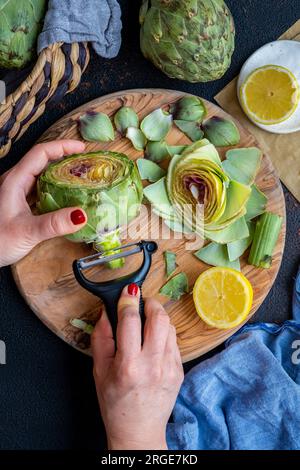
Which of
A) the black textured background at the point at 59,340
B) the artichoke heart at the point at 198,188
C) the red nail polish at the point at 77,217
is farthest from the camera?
the black textured background at the point at 59,340

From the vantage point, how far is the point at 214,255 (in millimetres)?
1249

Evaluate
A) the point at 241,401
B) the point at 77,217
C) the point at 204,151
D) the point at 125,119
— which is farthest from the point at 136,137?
the point at 241,401

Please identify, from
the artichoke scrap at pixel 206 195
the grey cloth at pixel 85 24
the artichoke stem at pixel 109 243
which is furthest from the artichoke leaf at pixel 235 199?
the grey cloth at pixel 85 24

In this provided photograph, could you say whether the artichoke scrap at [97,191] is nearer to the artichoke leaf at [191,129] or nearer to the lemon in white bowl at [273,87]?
the artichoke leaf at [191,129]

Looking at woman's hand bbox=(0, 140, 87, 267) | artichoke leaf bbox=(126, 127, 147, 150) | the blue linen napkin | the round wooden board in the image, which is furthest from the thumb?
the blue linen napkin

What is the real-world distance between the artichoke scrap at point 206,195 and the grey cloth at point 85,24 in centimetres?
Answer: 29

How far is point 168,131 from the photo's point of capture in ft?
4.17

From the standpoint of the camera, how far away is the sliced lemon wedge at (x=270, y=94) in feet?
4.17

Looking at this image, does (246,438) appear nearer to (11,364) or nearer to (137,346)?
(137,346)

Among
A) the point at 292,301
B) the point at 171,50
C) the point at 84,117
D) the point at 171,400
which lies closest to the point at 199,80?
the point at 171,50

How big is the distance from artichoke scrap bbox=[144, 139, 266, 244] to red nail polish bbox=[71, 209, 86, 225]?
18 cm

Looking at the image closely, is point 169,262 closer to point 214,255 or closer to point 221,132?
point 214,255

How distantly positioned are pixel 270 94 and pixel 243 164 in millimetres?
168

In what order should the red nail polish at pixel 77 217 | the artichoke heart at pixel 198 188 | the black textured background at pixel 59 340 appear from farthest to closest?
the black textured background at pixel 59 340 → the artichoke heart at pixel 198 188 → the red nail polish at pixel 77 217
